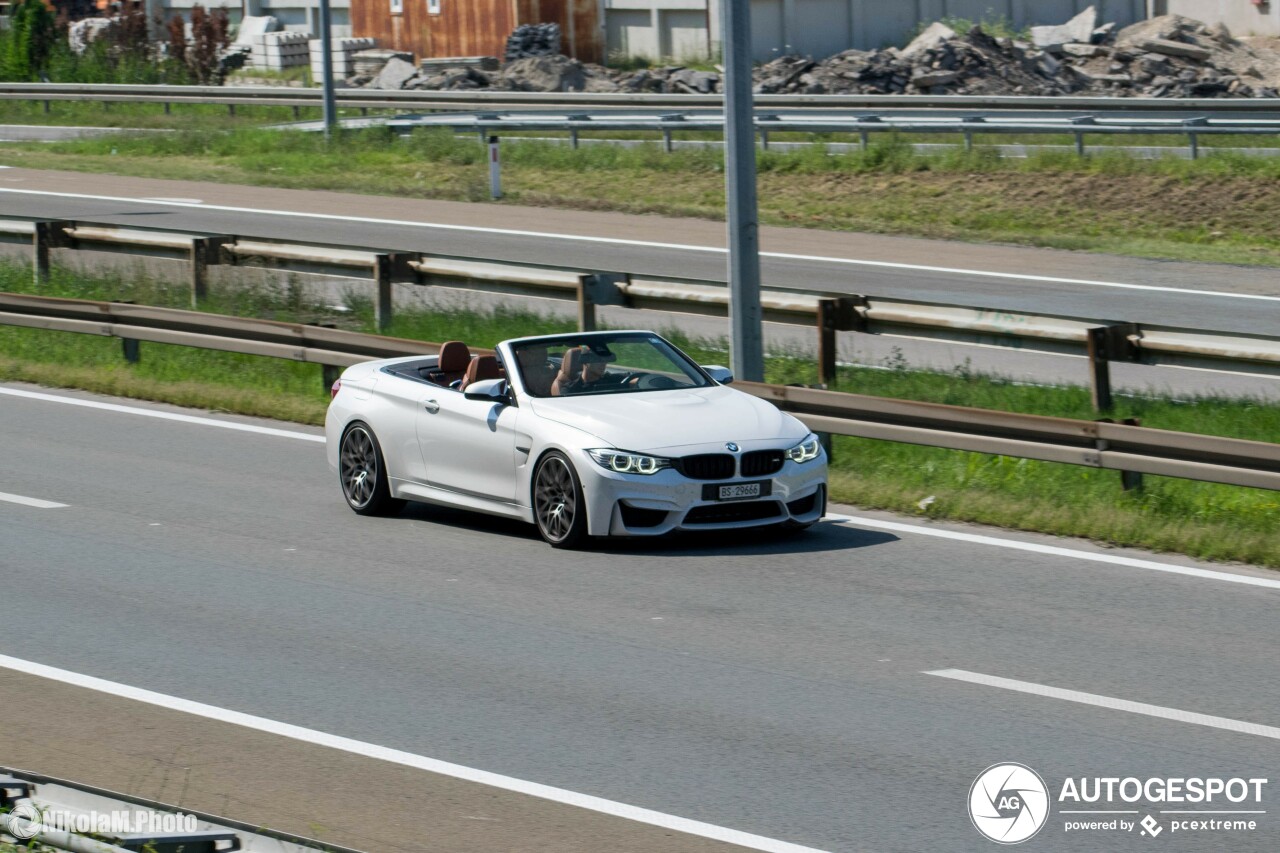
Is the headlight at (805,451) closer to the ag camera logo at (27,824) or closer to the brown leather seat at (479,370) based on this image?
the brown leather seat at (479,370)

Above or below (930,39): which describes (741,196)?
below

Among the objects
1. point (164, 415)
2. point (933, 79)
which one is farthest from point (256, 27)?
point (164, 415)

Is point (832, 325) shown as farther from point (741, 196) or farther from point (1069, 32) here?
point (1069, 32)

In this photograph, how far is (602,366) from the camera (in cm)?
1195

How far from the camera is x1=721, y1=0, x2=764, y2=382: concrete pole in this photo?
529 inches

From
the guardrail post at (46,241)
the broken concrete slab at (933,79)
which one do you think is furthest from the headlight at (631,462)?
the broken concrete slab at (933,79)

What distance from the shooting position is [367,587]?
1042 centimetres

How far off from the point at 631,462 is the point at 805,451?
117 centimetres

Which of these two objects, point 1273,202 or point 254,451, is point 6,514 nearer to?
point 254,451

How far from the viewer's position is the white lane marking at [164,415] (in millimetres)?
15516

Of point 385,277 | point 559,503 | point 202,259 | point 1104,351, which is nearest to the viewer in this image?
point 559,503

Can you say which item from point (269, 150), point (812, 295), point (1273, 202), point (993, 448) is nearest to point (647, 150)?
point (269, 150)

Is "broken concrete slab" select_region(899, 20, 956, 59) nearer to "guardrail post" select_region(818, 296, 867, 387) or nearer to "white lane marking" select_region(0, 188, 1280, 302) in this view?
"white lane marking" select_region(0, 188, 1280, 302)

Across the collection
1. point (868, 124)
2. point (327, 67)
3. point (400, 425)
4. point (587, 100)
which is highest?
point (327, 67)
